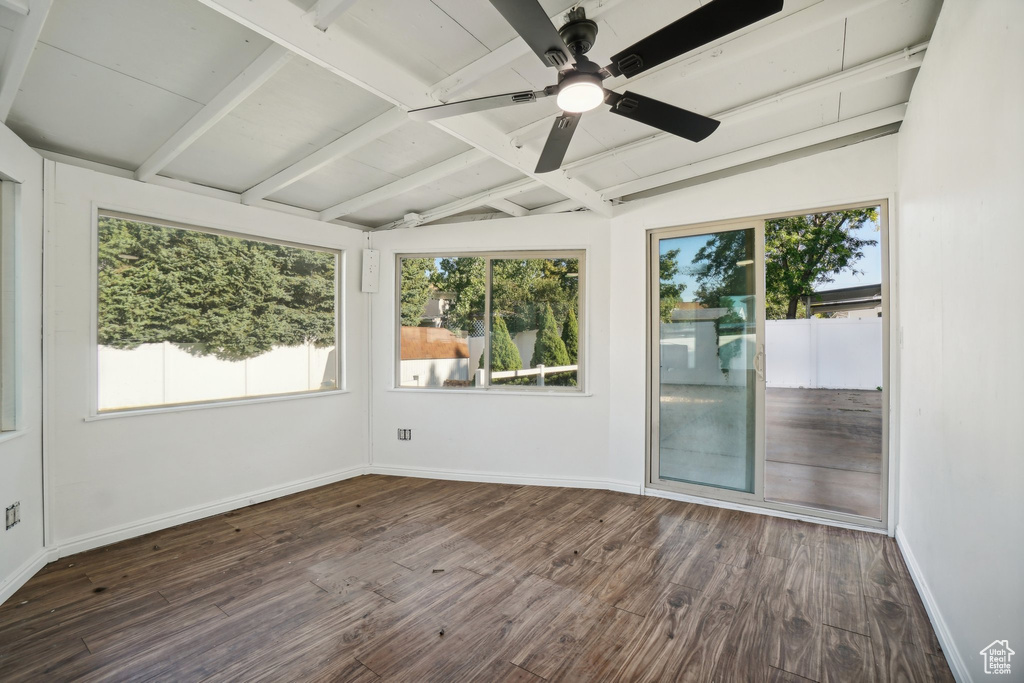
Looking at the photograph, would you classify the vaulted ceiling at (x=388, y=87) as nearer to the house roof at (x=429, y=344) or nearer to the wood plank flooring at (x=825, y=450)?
the house roof at (x=429, y=344)

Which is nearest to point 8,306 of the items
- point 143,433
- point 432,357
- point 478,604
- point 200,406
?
point 143,433

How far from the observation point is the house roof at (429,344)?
14.6ft

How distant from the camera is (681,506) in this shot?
11.7ft

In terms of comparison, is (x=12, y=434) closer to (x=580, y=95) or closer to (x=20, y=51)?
(x=20, y=51)

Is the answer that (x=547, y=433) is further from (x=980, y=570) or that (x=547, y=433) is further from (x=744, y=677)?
(x=980, y=570)

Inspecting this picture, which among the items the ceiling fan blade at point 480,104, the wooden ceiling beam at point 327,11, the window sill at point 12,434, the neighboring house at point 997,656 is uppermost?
the wooden ceiling beam at point 327,11

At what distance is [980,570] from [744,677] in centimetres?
88

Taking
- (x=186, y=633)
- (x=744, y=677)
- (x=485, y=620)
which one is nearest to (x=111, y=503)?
(x=186, y=633)

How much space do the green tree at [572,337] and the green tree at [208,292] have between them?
219 centimetres

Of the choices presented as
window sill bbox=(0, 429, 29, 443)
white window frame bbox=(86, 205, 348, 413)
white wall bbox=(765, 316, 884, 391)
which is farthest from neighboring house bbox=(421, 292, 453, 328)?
white wall bbox=(765, 316, 884, 391)

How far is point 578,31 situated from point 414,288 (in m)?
3.15

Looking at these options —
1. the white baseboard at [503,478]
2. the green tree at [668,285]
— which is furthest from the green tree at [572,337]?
the white baseboard at [503,478]

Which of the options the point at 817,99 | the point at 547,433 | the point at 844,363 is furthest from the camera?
the point at 844,363

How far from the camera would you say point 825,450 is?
17.4ft
